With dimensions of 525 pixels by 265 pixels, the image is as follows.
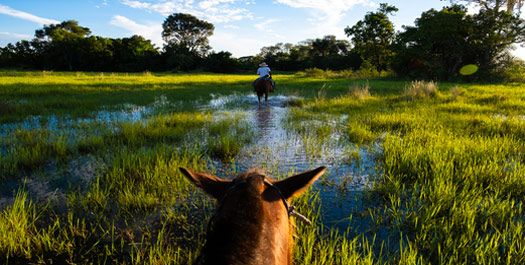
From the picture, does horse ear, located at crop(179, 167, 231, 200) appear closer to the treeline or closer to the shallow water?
the shallow water

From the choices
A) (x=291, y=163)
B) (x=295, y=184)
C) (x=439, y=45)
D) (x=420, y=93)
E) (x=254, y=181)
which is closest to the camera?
(x=254, y=181)

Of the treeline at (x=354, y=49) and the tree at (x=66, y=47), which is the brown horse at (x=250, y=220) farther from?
the tree at (x=66, y=47)

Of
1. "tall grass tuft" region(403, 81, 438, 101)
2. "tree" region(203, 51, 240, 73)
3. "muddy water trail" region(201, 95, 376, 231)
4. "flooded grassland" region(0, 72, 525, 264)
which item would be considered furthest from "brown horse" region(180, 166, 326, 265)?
"tree" region(203, 51, 240, 73)

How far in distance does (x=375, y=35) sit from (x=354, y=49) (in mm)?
5890

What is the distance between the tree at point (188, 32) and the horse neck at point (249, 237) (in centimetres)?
6526

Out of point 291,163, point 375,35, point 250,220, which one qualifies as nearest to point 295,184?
point 250,220

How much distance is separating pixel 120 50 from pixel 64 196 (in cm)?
7081

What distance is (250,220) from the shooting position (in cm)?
93

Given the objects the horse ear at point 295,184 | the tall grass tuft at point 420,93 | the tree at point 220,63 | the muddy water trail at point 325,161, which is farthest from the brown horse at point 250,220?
the tree at point 220,63

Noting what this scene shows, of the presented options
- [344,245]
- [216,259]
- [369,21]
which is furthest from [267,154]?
[369,21]

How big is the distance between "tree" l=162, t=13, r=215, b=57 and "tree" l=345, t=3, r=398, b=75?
38853mm

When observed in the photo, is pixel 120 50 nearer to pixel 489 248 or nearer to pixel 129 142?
pixel 129 142

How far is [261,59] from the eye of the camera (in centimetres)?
7594

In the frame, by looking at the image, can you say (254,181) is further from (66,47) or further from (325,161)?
(66,47)
